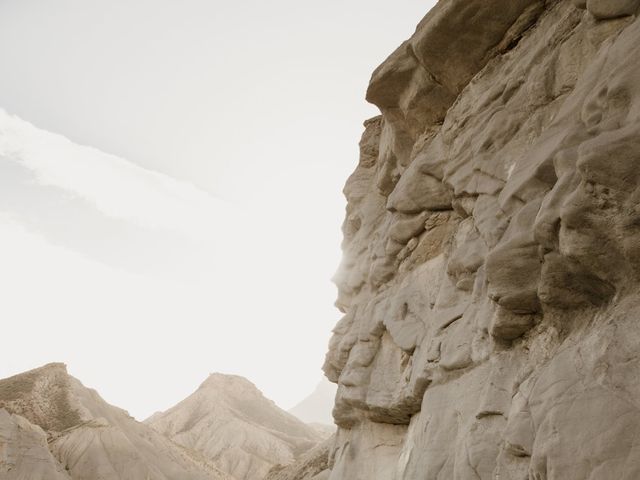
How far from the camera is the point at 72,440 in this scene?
1996 inches

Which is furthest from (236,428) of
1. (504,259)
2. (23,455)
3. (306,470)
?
(504,259)

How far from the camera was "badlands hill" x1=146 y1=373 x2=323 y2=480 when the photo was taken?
264 ft

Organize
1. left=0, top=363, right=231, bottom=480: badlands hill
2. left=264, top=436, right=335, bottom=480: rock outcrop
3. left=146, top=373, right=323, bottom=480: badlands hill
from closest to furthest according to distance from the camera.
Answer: left=264, top=436, right=335, bottom=480: rock outcrop → left=0, top=363, right=231, bottom=480: badlands hill → left=146, top=373, right=323, bottom=480: badlands hill

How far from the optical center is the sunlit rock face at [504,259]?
22.1 ft

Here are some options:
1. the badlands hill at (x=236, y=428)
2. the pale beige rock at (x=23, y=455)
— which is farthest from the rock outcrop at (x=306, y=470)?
the badlands hill at (x=236, y=428)

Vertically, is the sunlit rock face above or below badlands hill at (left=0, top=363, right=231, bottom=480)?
above

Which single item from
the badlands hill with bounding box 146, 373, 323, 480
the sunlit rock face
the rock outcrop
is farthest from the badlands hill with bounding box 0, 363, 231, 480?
the sunlit rock face

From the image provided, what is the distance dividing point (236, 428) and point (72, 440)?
4392 centimetres

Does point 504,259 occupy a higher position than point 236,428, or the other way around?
point 504,259

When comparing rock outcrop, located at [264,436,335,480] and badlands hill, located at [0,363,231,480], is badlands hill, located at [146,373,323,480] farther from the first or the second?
rock outcrop, located at [264,436,335,480]

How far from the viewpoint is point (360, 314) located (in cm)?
1962

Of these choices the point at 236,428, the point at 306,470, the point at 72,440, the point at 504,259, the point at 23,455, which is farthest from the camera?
the point at 236,428

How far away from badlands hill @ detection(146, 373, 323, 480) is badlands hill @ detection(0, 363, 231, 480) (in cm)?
1416

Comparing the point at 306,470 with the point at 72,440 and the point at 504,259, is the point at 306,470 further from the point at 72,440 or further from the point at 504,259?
the point at 72,440
